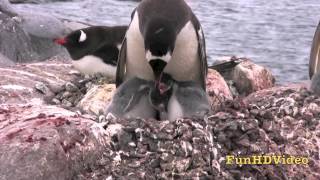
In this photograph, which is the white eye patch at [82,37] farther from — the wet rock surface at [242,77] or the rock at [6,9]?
the rock at [6,9]

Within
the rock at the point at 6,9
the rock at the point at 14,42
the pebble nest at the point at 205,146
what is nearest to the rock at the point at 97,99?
the pebble nest at the point at 205,146

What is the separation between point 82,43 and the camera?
6566 mm

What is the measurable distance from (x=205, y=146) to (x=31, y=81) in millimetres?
2865

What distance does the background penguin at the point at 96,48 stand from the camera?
6.34m

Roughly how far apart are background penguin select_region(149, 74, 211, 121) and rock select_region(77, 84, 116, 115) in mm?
850

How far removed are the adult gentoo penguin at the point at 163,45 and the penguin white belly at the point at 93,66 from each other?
5.51 feet

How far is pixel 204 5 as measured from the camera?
13.7 m

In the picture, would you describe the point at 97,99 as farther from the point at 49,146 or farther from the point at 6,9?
the point at 6,9

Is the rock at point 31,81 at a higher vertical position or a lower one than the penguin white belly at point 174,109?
lower

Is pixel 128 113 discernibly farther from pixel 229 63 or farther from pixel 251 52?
pixel 251 52

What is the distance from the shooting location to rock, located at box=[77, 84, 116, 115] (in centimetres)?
505

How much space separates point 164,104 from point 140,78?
292 millimetres

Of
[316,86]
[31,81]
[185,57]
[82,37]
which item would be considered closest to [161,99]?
[185,57]

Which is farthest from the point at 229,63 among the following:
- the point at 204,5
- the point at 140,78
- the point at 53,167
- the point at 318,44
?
the point at 204,5
